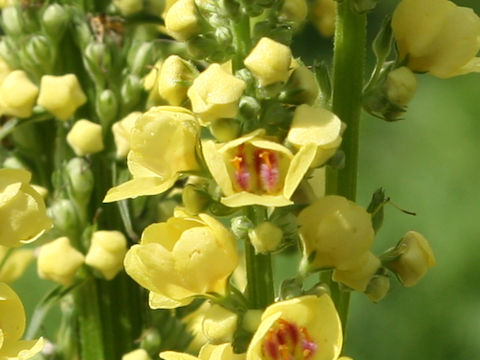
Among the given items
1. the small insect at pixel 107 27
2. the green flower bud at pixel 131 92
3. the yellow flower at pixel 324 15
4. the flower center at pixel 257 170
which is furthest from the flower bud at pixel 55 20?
the flower center at pixel 257 170

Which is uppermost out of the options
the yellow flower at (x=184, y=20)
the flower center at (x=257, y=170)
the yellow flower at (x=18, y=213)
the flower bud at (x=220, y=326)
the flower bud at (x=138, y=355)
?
the yellow flower at (x=184, y=20)

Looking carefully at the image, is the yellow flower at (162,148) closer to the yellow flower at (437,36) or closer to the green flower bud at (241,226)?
the green flower bud at (241,226)

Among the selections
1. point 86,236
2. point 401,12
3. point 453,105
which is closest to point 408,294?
point 453,105

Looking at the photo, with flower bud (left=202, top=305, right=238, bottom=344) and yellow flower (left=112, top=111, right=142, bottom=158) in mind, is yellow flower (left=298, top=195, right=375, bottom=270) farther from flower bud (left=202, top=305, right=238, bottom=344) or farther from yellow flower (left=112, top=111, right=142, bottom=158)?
yellow flower (left=112, top=111, right=142, bottom=158)

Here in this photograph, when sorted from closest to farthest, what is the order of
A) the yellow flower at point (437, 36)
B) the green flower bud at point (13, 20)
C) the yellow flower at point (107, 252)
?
the yellow flower at point (437, 36), the yellow flower at point (107, 252), the green flower bud at point (13, 20)

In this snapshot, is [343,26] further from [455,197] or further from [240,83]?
[455,197]

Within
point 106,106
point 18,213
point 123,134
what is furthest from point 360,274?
point 106,106
